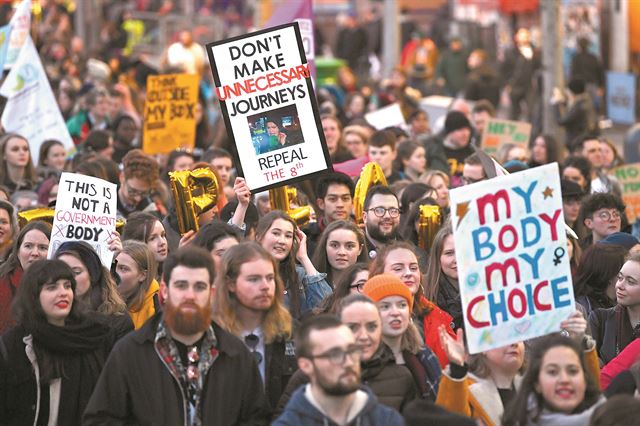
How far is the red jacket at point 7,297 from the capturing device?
998cm

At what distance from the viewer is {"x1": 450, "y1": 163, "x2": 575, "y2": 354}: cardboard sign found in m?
8.20

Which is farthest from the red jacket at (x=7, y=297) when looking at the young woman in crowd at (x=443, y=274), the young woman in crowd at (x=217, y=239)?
the young woman in crowd at (x=443, y=274)

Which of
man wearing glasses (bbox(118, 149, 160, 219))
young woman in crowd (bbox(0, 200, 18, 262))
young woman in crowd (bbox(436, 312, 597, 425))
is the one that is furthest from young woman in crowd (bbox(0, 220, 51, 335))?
young woman in crowd (bbox(436, 312, 597, 425))

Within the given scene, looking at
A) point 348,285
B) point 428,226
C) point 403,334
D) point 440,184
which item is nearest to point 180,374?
point 403,334

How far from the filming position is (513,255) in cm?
827

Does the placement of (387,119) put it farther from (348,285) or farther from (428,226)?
(348,285)

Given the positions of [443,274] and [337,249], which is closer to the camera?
[443,274]

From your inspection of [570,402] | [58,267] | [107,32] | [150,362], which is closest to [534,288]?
[570,402]

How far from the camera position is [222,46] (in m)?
11.4

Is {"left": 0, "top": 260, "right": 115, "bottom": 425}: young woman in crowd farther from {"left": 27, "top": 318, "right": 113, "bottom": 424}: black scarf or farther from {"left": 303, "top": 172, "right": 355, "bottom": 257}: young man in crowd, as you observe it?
{"left": 303, "top": 172, "right": 355, "bottom": 257}: young man in crowd

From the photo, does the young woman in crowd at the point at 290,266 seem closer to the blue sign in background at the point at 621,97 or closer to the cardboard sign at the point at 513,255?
the cardboard sign at the point at 513,255

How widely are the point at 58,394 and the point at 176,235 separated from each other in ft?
11.8

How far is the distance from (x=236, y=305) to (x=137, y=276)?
1.94 m

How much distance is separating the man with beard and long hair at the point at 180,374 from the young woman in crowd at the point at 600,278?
3681 mm
